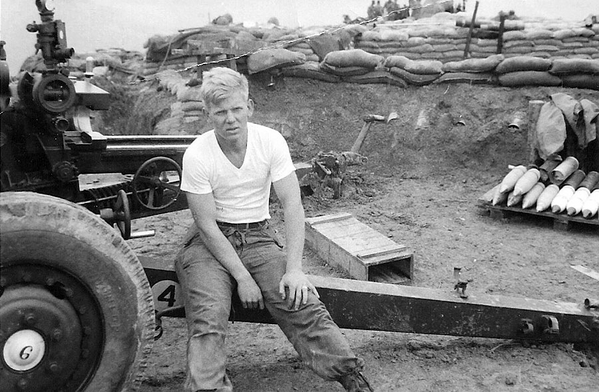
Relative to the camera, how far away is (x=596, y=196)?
576 centimetres

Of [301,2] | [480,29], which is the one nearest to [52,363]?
[301,2]

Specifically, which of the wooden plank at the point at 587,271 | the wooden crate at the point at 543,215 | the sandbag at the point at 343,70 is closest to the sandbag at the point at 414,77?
the sandbag at the point at 343,70

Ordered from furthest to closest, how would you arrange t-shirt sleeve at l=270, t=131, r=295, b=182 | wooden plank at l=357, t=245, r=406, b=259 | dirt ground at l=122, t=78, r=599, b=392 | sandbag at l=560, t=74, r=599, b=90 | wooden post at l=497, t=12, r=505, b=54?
1. wooden post at l=497, t=12, r=505, b=54
2. sandbag at l=560, t=74, r=599, b=90
3. wooden plank at l=357, t=245, r=406, b=259
4. dirt ground at l=122, t=78, r=599, b=392
5. t-shirt sleeve at l=270, t=131, r=295, b=182

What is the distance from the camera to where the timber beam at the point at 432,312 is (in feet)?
8.55

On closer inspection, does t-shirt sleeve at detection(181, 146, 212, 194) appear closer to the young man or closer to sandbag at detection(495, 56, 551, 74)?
the young man

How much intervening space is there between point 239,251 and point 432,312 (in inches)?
41.4

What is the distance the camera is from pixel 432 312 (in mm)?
2795

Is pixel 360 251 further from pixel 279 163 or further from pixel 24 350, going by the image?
pixel 24 350

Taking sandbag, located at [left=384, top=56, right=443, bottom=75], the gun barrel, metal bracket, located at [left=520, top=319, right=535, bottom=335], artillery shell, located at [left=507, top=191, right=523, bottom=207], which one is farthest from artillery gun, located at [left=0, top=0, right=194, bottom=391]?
sandbag, located at [left=384, top=56, right=443, bottom=75]

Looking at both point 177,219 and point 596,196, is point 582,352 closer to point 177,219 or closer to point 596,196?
point 596,196

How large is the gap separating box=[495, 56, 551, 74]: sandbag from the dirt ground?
13.3 inches

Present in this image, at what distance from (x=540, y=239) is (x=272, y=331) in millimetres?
3323

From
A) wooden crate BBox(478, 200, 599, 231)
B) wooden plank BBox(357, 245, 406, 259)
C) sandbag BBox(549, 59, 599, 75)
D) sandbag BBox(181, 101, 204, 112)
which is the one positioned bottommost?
wooden crate BBox(478, 200, 599, 231)

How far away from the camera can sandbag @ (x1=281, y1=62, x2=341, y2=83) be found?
Result: 372 inches
